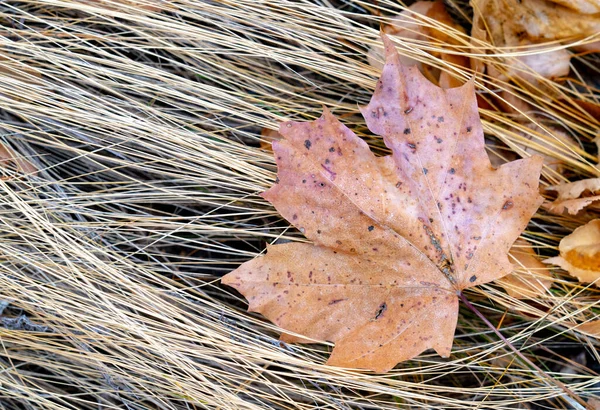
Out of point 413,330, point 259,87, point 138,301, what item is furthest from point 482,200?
point 138,301

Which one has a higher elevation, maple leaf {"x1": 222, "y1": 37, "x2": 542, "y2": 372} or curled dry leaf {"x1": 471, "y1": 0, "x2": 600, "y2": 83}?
curled dry leaf {"x1": 471, "y1": 0, "x2": 600, "y2": 83}

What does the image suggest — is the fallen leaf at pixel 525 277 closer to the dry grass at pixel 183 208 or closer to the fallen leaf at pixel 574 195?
the dry grass at pixel 183 208

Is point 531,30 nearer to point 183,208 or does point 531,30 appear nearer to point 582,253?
point 582,253

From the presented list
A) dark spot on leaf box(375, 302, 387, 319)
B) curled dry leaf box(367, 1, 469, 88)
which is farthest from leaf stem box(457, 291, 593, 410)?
curled dry leaf box(367, 1, 469, 88)

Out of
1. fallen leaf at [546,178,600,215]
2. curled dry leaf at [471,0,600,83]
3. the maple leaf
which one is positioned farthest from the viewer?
Result: curled dry leaf at [471,0,600,83]

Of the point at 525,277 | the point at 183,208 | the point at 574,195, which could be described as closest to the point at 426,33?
the point at 574,195

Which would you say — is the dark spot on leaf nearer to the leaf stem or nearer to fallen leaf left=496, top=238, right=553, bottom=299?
Answer: the leaf stem
